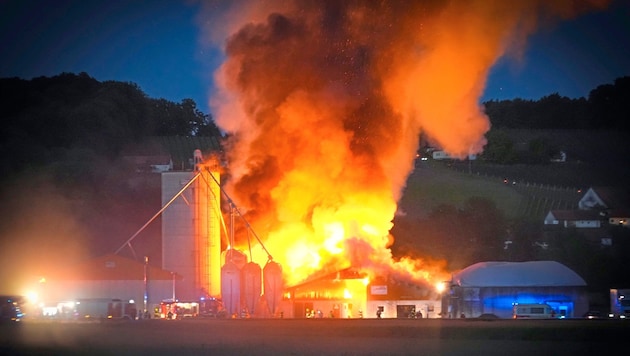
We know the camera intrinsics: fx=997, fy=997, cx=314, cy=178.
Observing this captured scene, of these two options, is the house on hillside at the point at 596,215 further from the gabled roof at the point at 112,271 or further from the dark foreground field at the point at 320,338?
the dark foreground field at the point at 320,338

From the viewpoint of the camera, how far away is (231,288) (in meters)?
58.4

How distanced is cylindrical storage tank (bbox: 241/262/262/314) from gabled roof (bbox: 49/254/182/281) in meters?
5.28

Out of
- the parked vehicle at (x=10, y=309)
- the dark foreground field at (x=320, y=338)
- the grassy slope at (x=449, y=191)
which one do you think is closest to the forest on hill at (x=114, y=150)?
the grassy slope at (x=449, y=191)

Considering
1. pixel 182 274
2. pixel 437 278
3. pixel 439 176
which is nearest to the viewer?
pixel 437 278

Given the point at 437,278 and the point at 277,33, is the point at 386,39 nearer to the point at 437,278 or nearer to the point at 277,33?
the point at 277,33

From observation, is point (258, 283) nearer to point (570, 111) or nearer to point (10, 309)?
point (10, 309)

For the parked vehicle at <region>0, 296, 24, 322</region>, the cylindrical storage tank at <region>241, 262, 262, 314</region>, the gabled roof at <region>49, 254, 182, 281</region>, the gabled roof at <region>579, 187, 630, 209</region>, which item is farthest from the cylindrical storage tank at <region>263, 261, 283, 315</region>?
the gabled roof at <region>579, 187, 630, 209</region>

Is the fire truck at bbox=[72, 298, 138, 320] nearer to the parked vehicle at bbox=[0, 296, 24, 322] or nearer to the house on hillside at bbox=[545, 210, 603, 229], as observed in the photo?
the parked vehicle at bbox=[0, 296, 24, 322]

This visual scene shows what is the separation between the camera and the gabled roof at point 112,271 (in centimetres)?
6000

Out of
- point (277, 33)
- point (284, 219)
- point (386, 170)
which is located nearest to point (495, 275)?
point (386, 170)

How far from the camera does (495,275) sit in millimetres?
58125

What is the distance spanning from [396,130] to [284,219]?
28.6 ft

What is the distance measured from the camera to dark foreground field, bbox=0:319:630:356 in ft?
126

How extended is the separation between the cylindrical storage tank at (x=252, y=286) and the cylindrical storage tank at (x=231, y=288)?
37 centimetres
